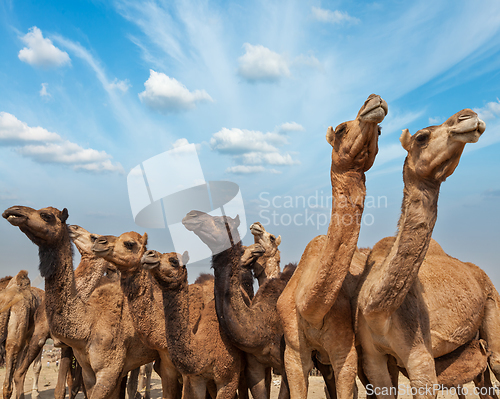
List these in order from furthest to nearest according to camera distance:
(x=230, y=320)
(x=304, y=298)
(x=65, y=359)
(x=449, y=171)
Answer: (x=65, y=359) → (x=230, y=320) → (x=304, y=298) → (x=449, y=171)

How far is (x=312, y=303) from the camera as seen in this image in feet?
14.0

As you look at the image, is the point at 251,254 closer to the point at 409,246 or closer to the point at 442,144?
the point at 409,246

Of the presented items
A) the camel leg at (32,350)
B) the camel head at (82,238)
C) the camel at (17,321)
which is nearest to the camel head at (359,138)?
the camel head at (82,238)

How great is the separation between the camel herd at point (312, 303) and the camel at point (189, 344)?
17mm

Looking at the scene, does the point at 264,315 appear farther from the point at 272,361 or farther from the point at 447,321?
the point at 447,321

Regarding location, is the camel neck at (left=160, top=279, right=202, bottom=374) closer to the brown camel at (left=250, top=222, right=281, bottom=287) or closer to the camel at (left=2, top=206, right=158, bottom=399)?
the camel at (left=2, top=206, right=158, bottom=399)

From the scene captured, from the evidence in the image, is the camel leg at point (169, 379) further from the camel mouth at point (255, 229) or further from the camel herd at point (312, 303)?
the camel mouth at point (255, 229)

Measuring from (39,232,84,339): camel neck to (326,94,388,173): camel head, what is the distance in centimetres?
487

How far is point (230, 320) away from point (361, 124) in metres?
3.16

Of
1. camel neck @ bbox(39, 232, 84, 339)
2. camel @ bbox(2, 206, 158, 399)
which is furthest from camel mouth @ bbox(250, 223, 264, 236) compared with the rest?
camel neck @ bbox(39, 232, 84, 339)

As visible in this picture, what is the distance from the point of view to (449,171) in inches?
145

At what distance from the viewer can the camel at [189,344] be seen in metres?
5.40

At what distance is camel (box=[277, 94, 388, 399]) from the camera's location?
4.07 metres

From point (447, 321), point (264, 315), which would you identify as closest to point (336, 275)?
point (447, 321)
